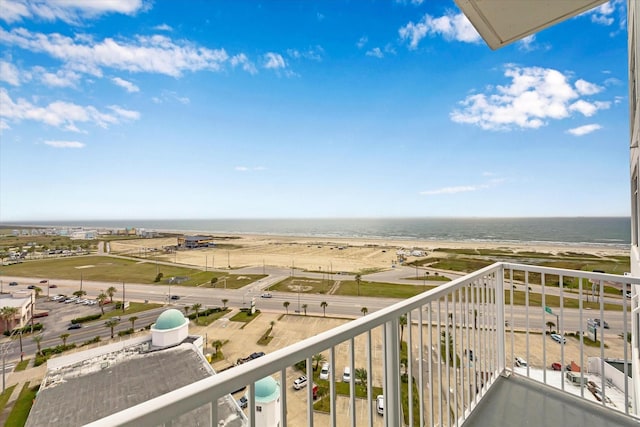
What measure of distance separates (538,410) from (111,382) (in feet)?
27.0

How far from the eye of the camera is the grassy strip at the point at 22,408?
664cm

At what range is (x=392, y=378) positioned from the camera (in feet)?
3.16

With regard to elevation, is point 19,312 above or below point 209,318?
above

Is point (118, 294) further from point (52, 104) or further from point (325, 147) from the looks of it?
point (325, 147)

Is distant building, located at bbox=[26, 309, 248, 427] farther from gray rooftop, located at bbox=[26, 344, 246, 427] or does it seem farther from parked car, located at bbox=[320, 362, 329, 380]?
parked car, located at bbox=[320, 362, 329, 380]

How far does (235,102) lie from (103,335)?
1391cm

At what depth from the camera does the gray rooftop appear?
5.18m

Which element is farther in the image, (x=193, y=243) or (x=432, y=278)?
(x=193, y=243)

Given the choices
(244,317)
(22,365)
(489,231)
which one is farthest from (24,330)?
(489,231)

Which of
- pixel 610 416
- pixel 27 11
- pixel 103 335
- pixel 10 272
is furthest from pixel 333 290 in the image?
pixel 10 272

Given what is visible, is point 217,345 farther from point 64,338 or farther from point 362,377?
point 362,377

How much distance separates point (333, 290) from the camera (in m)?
18.1

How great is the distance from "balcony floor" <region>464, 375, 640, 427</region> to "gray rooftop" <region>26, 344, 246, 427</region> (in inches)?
195

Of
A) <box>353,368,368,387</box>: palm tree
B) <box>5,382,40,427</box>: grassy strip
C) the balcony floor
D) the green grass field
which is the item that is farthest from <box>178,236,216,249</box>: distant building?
the balcony floor
